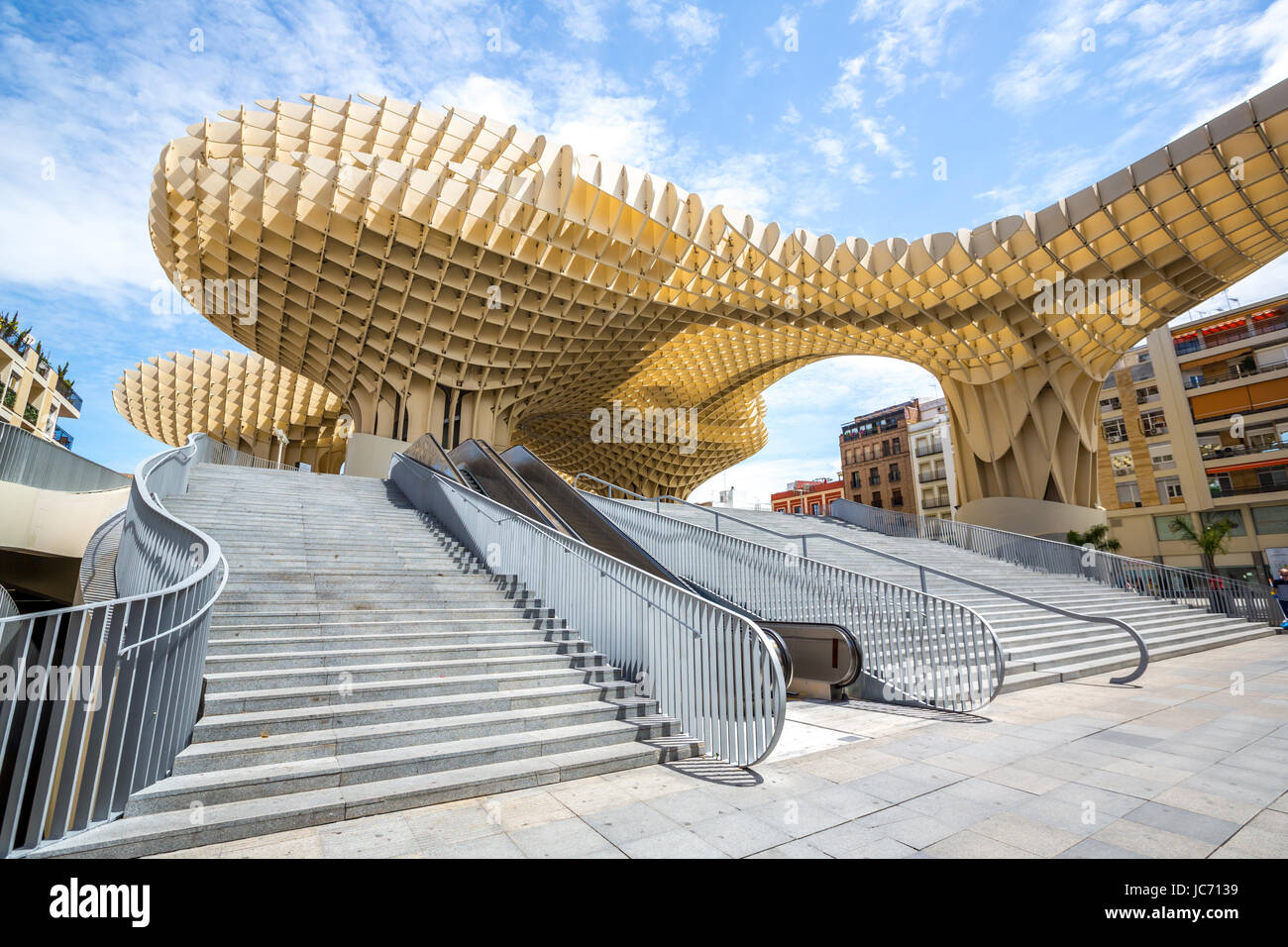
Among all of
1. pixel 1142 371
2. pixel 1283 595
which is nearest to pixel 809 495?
pixel 1142 371

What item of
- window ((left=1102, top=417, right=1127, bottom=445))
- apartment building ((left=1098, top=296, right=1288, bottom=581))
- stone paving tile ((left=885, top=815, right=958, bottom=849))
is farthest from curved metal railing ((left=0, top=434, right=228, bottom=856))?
window ((left=1102, top=417, right=1127, bottom=445))

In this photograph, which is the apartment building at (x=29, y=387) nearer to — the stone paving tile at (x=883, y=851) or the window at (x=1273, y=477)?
the stone paving tile at (x=883, y=851)

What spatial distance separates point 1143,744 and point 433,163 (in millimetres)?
23084

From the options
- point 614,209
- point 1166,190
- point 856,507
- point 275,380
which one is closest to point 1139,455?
point 1166,190

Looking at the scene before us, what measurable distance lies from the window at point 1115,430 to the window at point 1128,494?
116 inches

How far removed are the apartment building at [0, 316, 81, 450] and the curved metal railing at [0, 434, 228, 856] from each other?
28.7 meters

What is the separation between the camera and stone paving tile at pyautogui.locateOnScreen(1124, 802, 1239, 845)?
3.21 meters

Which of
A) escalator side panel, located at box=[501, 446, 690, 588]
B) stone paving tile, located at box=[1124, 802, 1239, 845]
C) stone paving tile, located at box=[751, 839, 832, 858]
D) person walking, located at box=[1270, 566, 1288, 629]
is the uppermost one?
escalator side panel, located at box=[501, 446, 690, 588]

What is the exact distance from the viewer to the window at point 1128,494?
1468 inches

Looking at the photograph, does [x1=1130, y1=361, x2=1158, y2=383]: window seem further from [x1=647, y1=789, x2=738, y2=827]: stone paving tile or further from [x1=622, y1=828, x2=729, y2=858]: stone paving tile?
[x1=622, y1=828, x2=729, y2=858]: stone paving tile

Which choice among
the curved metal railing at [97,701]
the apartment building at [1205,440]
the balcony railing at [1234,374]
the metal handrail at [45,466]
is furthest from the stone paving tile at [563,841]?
the balcony railing at [1234,374]

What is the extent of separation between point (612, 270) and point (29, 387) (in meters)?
32.2

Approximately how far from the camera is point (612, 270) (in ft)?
79.1
